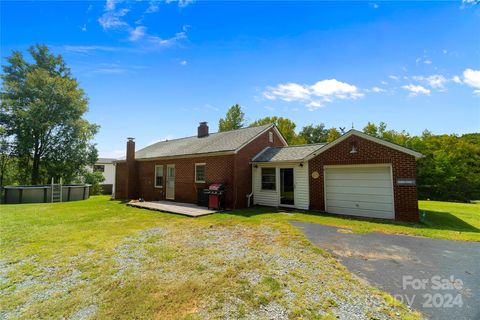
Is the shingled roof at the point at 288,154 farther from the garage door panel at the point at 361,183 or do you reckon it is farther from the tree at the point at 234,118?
the tree at the point at 234,118

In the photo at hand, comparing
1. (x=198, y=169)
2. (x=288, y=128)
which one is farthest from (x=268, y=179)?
(x=288, y=128)

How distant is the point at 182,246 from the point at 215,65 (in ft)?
32.8

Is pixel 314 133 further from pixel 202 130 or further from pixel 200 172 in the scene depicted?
pixel 200 172

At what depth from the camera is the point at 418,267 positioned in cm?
400

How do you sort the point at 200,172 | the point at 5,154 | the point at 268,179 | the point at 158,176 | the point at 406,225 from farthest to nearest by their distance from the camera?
the point at 5,154 → the point at 158,176 → the point at 200,172 → the point at 268,179 → the point at 406,225

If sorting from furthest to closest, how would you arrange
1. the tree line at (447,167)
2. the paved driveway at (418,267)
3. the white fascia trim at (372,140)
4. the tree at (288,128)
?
the tree at (288,128) → the tree line at (447,167) → the white fascia trim at (372,140) → the paved driveway at (418,267)

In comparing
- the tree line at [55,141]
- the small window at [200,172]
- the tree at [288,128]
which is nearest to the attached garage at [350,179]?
the small window at [200,172]

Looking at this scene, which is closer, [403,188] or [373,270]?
[373,270]

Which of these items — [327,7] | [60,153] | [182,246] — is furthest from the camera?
[60,153]

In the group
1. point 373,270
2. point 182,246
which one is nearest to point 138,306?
point 182,246

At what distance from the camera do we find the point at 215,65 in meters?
11.7

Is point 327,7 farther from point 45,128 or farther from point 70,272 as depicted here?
point 45,128

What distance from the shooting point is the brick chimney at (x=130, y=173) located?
51.6 feet

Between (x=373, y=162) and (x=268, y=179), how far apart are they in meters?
5.24
